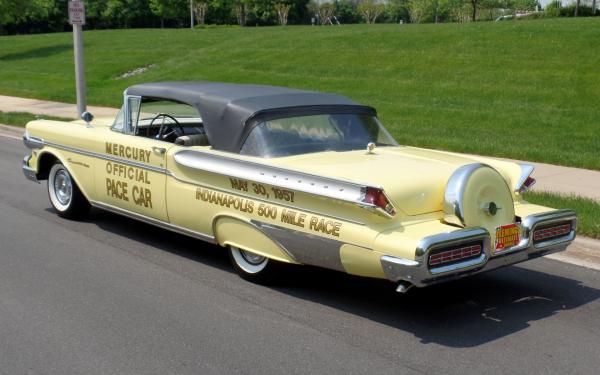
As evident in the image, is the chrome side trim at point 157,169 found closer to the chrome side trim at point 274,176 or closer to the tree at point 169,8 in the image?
the chrome side trim at point 274,176

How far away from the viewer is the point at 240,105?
20.6 feet

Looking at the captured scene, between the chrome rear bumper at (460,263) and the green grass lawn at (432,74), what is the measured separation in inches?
241

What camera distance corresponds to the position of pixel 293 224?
5492 millimetres

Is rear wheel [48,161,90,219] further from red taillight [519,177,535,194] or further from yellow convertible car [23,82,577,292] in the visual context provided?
red taillight [519,177,535,194]

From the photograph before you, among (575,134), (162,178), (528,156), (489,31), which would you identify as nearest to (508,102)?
(575,134)

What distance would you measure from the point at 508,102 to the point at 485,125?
6.46ft

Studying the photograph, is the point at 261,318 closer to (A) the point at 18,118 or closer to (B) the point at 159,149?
(B) the point at 159,149

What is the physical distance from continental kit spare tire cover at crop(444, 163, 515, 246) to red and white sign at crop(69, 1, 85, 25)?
11.6 m

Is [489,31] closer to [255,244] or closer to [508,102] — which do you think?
[508,102]

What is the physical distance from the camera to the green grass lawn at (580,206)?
732 centimetres

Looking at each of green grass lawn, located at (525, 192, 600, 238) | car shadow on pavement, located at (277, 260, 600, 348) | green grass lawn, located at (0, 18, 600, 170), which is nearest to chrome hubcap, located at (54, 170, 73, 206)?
car shadow on pavement, located at (277, 260, 600, 348)

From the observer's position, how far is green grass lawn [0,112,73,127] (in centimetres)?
1709

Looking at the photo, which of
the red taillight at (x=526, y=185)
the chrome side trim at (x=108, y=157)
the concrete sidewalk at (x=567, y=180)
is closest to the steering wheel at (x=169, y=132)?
the chrome side trim at (x=108, y=157)

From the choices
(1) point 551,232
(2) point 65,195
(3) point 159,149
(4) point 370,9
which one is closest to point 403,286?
(1) point 551,232
